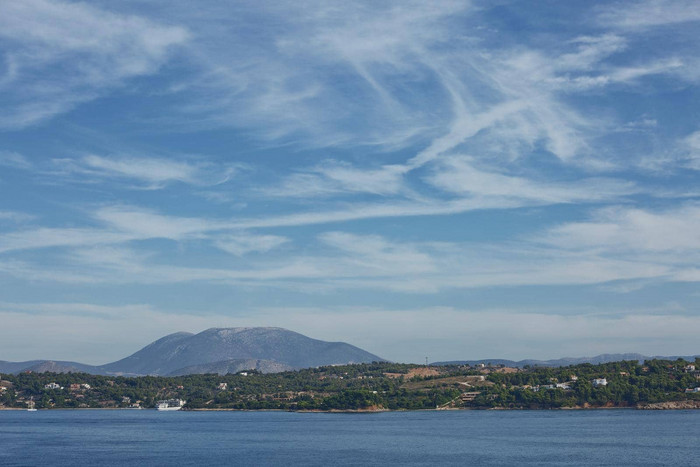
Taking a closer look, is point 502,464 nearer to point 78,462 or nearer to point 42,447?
point 78,462

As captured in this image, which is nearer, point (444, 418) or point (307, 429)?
point (307, 429)

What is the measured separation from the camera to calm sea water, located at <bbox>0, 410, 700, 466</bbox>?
350ft

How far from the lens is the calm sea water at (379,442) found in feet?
350

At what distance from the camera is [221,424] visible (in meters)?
190

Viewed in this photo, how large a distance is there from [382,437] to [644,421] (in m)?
61.3

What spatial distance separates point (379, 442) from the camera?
129500 millimetres

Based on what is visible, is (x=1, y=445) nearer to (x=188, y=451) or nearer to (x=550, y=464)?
(x=188, y=451)

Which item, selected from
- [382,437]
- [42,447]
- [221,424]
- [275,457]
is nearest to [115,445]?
[42,447]

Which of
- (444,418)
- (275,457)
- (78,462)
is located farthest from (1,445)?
(444,418)

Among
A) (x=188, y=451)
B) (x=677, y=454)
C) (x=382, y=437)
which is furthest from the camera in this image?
(x=382, y=437)

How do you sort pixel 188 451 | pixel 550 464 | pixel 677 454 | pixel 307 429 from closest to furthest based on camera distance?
A: 1. pixel 550 464
2. pixel 677 454
3. pixel 188 451
4. pixel 307 429

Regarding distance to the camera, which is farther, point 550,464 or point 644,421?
point 644,421

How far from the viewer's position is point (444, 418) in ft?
629

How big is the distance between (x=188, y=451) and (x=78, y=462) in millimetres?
18222
